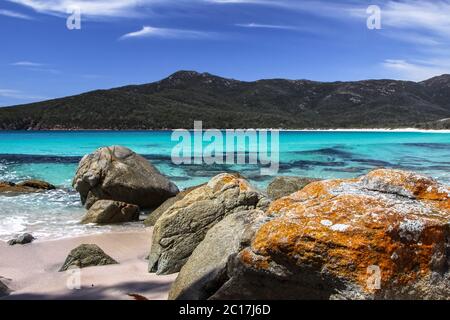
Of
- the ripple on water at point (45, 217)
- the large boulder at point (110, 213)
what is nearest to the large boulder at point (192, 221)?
the ripple on water at point (45, 217)

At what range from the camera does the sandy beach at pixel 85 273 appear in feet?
19.7

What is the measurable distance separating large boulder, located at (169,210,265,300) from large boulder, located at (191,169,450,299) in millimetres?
350

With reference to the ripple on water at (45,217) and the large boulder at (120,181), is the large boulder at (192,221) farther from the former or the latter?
the large boulder at (120,181)

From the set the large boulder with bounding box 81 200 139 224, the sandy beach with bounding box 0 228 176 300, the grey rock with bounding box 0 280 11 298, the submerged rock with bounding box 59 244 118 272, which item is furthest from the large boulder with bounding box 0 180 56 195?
the grey rock with bounding box 0 280 11 298

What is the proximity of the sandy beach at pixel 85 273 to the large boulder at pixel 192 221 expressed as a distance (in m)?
0.32

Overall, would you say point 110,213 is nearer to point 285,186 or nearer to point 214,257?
point 285,186

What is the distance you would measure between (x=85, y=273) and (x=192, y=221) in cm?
181

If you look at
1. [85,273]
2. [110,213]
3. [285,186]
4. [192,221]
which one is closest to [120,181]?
[110,213]

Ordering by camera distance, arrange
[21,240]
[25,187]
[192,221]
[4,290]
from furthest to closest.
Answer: [25,187] → [21,240] → [192,221] → [4,290]

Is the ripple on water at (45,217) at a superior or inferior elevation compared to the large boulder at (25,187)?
inferior

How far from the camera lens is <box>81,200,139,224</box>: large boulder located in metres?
11.5

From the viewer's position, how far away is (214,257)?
4.98 m

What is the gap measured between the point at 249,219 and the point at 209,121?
111 m
